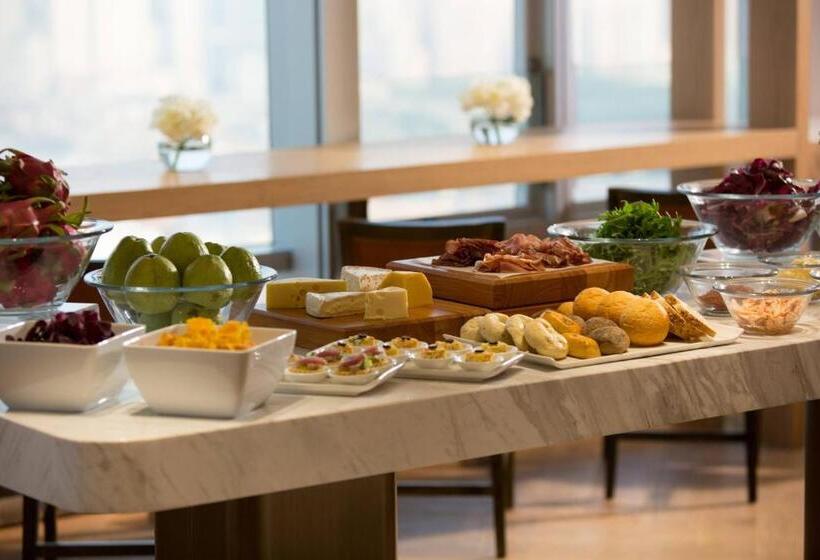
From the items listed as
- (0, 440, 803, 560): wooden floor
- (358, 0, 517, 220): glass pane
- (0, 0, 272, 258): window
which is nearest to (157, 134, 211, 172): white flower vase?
(0, 0, 272, 258): window

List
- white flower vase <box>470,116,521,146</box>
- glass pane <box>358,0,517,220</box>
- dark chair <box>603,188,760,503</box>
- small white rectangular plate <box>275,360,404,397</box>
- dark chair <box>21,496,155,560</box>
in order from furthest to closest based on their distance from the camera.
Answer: glass pane <box>358,0,517,220</box> → white flower vase <box>470,116,521,146</box> → dark chair <box>603,188,760,503</box> → dark chair <box>21,496,155,560</box> → small white rectangular plate <box>275,360,404,397</box>

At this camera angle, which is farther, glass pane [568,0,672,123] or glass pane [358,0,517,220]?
glass pane [568,0,672,123]

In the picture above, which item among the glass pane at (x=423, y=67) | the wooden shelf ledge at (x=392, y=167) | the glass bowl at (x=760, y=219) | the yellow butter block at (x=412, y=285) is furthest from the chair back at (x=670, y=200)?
the yellow butter block at (x=412, y=285)

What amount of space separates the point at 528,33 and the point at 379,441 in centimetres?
456

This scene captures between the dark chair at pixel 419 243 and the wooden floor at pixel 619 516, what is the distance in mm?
185

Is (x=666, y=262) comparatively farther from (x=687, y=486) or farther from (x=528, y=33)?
(x=528, y=33)

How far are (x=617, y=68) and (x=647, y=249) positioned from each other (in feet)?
13.6

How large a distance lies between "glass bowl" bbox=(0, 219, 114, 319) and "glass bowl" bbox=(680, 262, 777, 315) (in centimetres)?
85

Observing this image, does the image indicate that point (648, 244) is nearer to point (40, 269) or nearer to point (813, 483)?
point (813, 483)

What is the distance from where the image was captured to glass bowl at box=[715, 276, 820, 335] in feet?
6.47

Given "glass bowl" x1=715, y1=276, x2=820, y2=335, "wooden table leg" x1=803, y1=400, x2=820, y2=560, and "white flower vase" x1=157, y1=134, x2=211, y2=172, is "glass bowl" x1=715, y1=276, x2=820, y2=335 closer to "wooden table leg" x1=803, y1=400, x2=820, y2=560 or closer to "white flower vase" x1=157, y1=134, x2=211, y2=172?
"wooden table leg" x1=803, y1=400, x2=820, y2=560

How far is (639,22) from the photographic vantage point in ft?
20.5

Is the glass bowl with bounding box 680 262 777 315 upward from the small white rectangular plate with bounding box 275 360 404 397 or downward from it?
upward

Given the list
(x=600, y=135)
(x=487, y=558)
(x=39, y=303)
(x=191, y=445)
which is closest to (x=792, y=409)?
(x=600, y=135)
